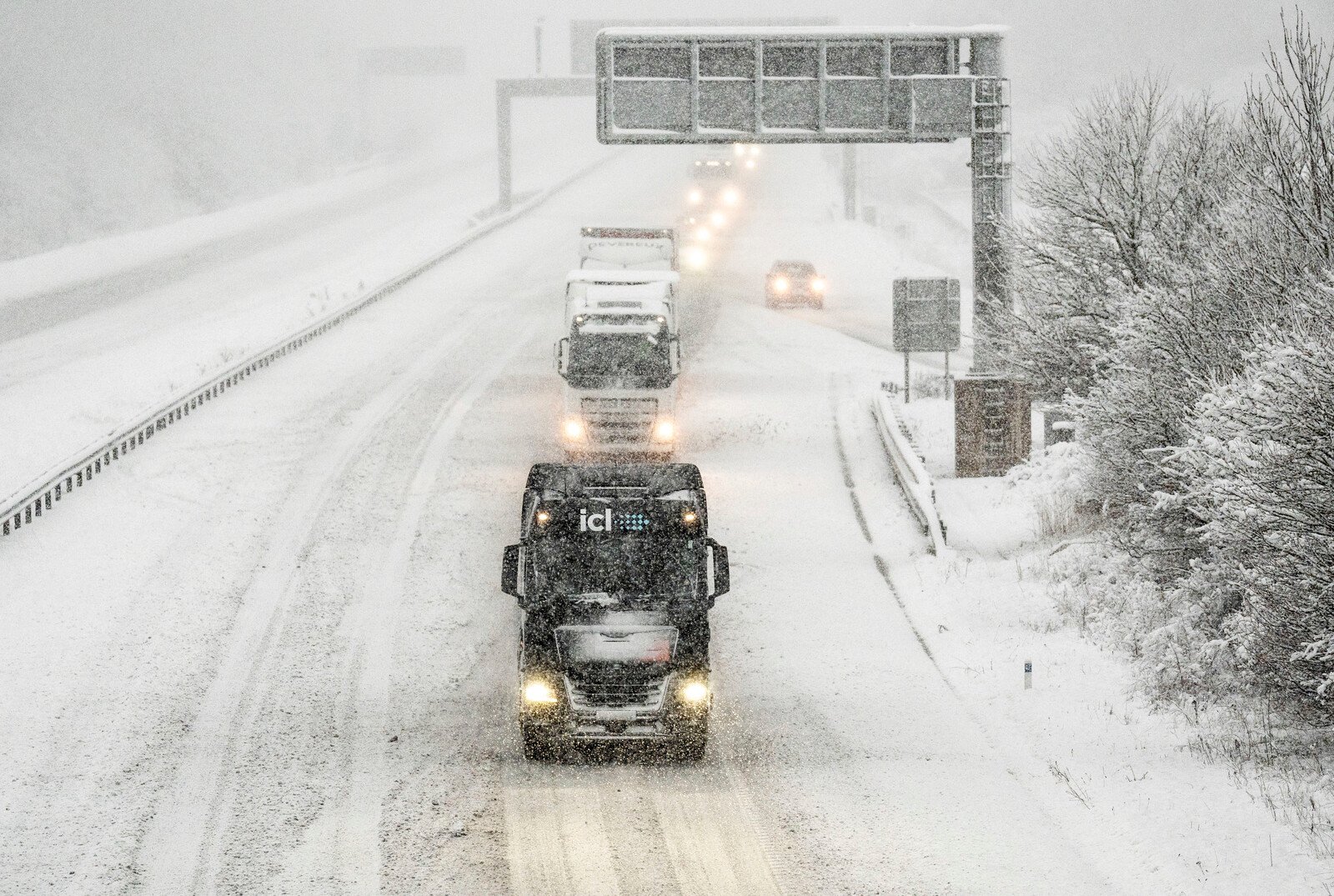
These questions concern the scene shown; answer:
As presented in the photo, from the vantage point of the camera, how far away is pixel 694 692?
1395 centimetres

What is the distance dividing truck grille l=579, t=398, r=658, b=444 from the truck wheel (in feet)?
35.7

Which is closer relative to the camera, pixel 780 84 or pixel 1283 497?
pixel 1283 497

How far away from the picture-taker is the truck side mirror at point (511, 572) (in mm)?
14070

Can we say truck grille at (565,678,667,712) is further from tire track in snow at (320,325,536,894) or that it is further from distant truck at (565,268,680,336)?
distant truck at (565,268,680,336)

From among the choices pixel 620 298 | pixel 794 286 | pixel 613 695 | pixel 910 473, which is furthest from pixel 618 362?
pixel 794 286

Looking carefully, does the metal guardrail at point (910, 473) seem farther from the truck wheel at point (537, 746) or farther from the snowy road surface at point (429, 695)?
the truck wheel at point (537, 746)

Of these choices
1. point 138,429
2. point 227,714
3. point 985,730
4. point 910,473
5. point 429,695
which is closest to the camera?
point 985,730

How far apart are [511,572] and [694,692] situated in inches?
81.9

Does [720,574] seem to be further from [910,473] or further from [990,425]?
[990,425]

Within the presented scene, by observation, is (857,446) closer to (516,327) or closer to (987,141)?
(987,141)

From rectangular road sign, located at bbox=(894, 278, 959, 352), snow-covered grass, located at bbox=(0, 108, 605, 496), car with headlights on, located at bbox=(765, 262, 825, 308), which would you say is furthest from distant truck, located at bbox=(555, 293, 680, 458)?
car with headlights on, located at bbox=(765, 262, 825, 308)

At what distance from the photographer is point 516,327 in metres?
38.3

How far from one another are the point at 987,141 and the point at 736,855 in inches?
830

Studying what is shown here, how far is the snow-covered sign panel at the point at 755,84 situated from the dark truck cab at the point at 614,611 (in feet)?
59.3
